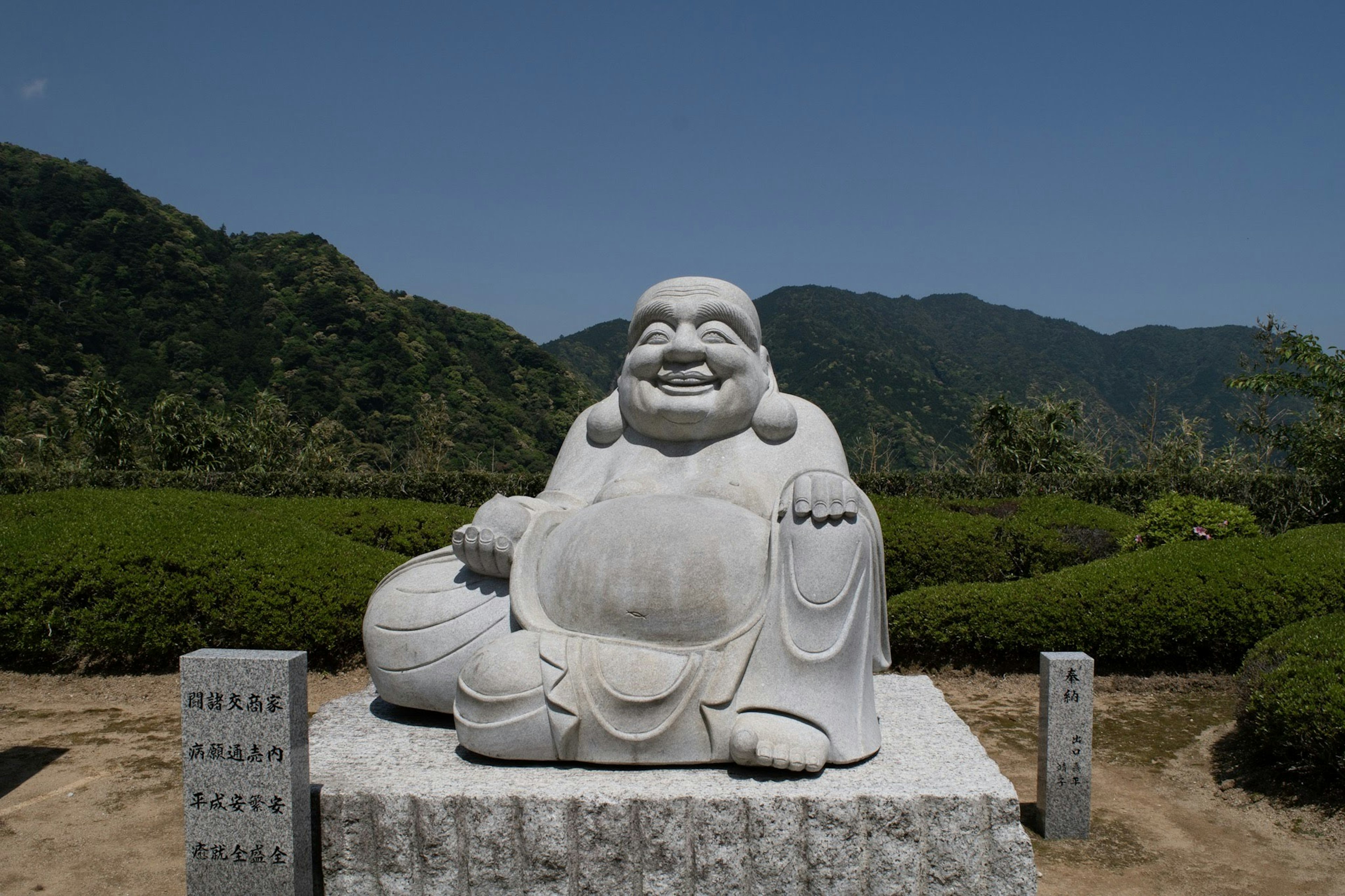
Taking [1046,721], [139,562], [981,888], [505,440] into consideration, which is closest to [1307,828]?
[1046,721]

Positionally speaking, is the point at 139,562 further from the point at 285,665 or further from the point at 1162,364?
the point at 1162,364

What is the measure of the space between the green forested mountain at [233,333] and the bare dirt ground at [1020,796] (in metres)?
13.3

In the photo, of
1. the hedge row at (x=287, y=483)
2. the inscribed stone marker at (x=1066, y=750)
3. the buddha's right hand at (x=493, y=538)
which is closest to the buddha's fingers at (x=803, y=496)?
the buddha's right hand at (x=493, y=538)

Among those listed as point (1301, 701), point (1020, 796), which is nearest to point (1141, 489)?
point (1301, 701)

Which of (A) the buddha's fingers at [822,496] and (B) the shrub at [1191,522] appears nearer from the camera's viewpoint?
(A) the buddha's fingers at [822,496]

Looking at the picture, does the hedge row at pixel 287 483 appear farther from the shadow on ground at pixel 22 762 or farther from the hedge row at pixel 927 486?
the shadow on ground at pixel 22 762

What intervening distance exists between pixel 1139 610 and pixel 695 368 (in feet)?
14.4

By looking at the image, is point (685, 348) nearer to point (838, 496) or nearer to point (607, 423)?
point (607, 423)

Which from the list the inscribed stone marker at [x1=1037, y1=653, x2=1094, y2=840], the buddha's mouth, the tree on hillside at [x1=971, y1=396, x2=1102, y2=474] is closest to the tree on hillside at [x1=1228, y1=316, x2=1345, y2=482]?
the tree on hillside at [x1=971, y1=396, x2=1102, y2=474]

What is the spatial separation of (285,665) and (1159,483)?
1144 centimetres

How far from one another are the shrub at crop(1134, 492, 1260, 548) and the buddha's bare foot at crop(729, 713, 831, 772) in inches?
275

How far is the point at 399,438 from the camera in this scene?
21.2 m

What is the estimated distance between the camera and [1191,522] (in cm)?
879

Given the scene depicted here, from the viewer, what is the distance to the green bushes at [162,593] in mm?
6242
